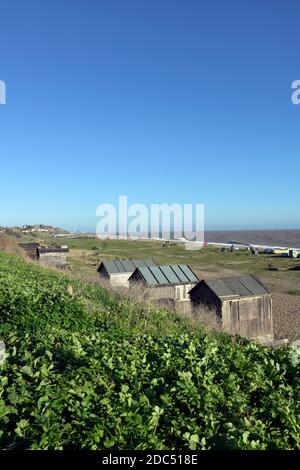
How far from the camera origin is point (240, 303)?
2714 cm

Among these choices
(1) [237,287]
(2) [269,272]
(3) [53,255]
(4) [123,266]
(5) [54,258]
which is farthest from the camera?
(2) [269,272]

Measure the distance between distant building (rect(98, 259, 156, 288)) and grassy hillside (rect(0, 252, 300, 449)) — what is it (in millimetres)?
30870

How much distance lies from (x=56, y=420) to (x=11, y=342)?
3.95 m

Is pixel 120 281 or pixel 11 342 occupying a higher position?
pixel 11 342

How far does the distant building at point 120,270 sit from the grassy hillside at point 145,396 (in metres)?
30.9

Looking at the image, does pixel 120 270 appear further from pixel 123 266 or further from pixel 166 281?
pixel 166 281

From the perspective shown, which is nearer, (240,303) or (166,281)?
(240,303)

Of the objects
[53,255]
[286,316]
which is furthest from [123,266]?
[286,316]

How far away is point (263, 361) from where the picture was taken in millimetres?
6914

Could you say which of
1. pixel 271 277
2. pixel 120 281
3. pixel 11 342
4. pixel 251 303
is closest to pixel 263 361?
pixel 11 342

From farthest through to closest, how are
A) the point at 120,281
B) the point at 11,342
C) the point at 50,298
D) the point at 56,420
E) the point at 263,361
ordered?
1. the point at 120,281
2. the point at 50,298
3. the point at 11,342
4. the point at 263,361
5. the point at 56,420

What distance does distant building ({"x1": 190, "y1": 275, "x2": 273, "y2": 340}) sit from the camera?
26.6 metres
